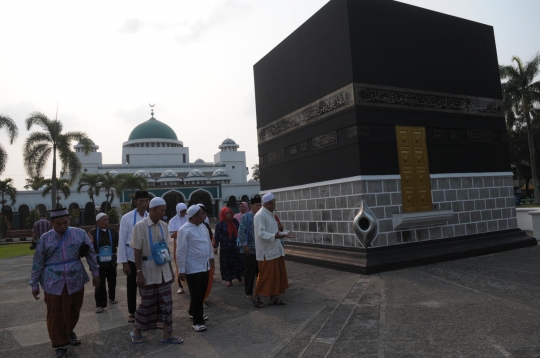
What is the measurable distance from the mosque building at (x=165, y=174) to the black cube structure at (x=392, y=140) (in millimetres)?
29285

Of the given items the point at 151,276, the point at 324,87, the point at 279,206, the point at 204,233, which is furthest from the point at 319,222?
the point at 151,276

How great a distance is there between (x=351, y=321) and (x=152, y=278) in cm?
206

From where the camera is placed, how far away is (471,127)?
349 inches

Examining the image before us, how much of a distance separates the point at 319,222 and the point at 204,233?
Result: 4.28 meters

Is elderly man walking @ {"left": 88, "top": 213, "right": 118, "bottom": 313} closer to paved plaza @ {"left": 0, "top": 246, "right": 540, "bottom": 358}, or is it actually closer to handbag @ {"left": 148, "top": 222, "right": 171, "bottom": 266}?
paved plaza @ {"left": 0, "top": 246, "right": 540, "bottom": 358}

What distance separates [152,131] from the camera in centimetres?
4759

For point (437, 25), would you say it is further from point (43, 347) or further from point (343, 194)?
point (43, 347)

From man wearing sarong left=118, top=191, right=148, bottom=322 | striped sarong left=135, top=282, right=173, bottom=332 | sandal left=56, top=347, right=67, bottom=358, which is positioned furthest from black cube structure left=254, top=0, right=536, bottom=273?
sandal left=56, top=347, right=67, bottom=358

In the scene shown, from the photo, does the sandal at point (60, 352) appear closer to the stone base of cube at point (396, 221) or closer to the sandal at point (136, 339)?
the sandal at point (136, 339)

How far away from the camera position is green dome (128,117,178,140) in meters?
47.4

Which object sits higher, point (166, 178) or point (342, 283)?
point (166, 178)

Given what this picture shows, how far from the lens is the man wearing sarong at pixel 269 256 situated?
5367mm

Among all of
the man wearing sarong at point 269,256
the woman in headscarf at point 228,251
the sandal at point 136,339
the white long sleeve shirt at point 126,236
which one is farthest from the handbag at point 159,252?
the woman in headscarf at point 228,251

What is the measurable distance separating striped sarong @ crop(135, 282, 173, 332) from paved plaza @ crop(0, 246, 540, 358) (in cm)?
21
